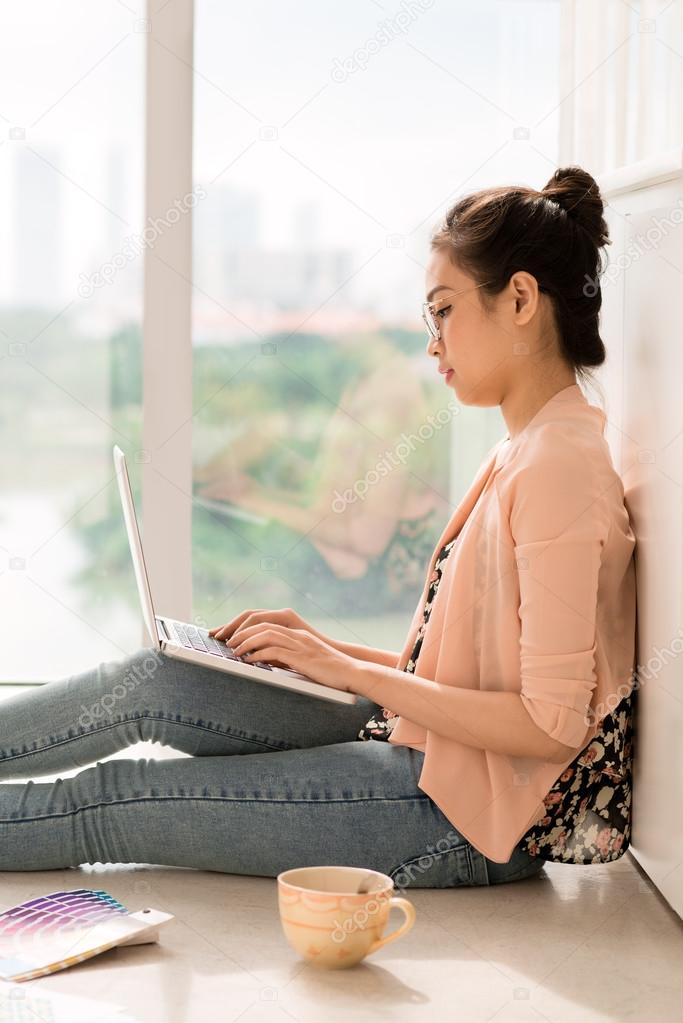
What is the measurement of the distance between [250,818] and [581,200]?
2.87 ft

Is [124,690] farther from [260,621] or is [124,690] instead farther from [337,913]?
[337,913]

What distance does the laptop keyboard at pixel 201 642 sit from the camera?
1461mm

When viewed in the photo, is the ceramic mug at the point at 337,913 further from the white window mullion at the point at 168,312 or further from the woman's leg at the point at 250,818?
the white window mullion at the point at 168,312

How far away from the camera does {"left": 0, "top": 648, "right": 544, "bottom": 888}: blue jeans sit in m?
1.47

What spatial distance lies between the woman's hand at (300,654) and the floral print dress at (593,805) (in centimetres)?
29

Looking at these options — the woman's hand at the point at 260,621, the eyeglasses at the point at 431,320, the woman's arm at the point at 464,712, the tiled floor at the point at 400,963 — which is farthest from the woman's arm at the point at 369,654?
the eyeglasses at the point at 431,320

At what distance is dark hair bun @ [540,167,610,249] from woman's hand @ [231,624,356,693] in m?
0.61

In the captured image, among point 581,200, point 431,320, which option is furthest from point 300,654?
point 581,200

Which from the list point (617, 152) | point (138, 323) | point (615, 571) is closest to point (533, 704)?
point (615, 571)

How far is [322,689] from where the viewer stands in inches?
56.9

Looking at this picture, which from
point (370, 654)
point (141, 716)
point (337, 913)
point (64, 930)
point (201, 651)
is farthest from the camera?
point (370, 654)

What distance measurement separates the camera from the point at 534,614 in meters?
1.34

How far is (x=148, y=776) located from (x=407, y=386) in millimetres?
1082

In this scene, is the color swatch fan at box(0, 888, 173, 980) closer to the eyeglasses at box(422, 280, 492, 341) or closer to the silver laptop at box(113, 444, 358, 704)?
the silver laptop at box(113, 444, 358, 704)
